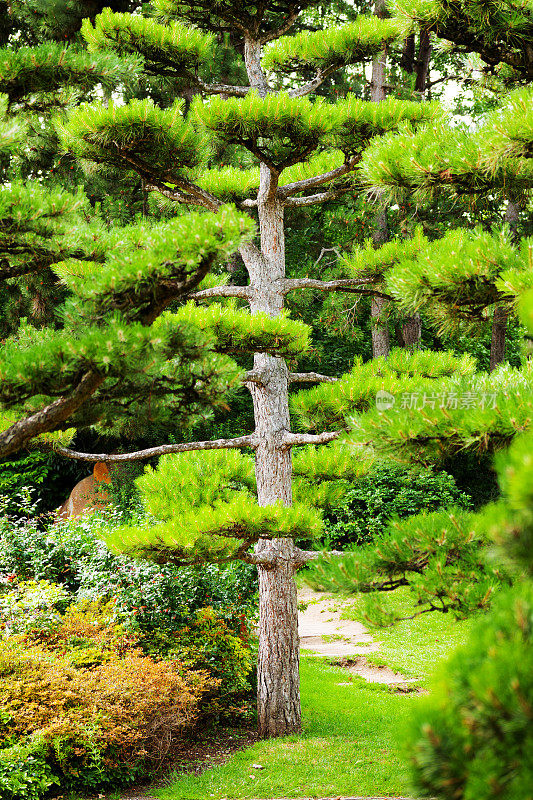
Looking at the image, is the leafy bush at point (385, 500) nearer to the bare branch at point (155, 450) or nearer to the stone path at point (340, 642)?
the stone path at point (340, 642)

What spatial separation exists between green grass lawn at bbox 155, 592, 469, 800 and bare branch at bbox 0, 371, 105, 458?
5.13 feet

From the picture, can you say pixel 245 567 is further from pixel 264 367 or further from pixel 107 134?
pixel 107 134

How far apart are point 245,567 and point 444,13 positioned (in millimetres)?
5203

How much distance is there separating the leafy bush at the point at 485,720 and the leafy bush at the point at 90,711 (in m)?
3.82

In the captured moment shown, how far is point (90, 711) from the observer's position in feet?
15.5

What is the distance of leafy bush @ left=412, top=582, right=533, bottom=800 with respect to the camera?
1.21 meters

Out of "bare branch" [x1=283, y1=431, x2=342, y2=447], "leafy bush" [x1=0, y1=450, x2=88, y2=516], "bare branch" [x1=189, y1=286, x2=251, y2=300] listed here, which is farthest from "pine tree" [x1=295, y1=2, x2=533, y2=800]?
"leafy bush" [x1=0, y1=450, x2=88, y2=516]

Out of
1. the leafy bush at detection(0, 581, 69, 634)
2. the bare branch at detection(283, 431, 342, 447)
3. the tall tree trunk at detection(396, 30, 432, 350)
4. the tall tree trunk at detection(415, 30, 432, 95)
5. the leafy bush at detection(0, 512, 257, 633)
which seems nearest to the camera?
the bare branch at detection(283, 431, 342, 447)

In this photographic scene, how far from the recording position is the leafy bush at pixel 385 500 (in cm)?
1152

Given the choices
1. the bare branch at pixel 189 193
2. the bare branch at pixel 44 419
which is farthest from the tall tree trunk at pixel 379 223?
the bare branch at pixel 44 419

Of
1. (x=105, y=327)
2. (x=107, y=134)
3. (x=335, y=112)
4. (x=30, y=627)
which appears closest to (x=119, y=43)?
(x=107, y=134)

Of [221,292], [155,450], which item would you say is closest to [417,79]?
[221,292]

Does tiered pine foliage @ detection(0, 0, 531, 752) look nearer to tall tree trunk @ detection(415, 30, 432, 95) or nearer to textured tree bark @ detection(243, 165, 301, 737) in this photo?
textured tree bark @ detection(243, 165, 301, 737)

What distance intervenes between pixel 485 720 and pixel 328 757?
4.47m
